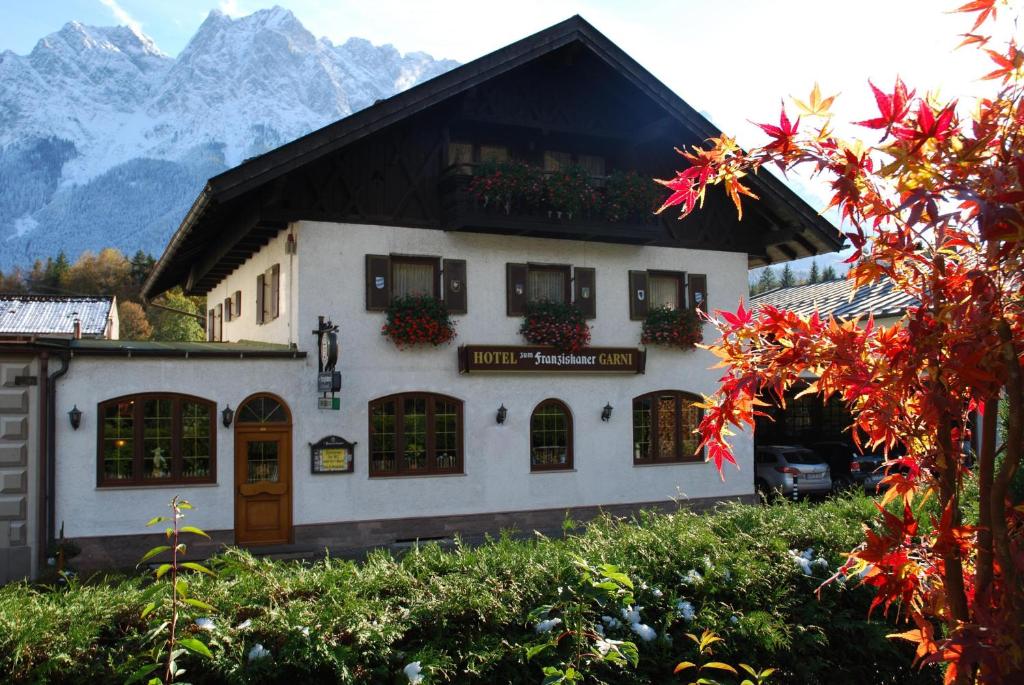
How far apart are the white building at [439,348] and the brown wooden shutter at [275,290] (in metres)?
0.21

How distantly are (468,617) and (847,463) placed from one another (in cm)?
2304

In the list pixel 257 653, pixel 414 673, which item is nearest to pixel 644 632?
pixel 414 673

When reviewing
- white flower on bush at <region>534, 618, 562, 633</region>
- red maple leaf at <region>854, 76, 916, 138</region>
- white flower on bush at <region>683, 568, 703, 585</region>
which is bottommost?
white flower on bush at <region>534, 618, 562, 633</region>

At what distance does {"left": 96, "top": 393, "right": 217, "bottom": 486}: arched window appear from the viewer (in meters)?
15.2

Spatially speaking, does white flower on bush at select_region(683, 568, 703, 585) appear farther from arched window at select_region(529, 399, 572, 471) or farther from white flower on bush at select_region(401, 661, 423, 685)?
arched window at select_region(529, 399, 572, 471)

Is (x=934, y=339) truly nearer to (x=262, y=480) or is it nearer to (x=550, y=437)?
(x=262, y=480)

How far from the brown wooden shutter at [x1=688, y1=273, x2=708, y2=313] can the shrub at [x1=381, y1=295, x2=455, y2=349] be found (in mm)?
5934

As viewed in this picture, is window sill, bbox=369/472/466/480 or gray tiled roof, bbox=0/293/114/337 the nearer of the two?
window sill, bbox=369/472/466/480

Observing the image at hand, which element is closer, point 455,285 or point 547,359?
point 455,285

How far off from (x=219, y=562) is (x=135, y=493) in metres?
10.9

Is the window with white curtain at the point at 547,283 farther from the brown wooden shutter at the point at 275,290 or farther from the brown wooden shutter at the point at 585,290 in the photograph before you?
the brown wooden shutter at the point at 275,290

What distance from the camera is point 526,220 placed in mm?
17625

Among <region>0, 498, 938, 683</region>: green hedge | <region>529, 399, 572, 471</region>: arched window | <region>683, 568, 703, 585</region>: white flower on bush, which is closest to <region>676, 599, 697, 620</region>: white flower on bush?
<region>0, 498, 938, 683</region>: green hedge

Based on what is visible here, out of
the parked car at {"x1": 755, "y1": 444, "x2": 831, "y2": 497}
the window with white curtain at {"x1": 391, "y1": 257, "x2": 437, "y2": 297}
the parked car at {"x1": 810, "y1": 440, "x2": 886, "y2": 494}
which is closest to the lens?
the window with white curtain at {"x1": 391, "y1": 257, "x2": 437, "y2": 297}
